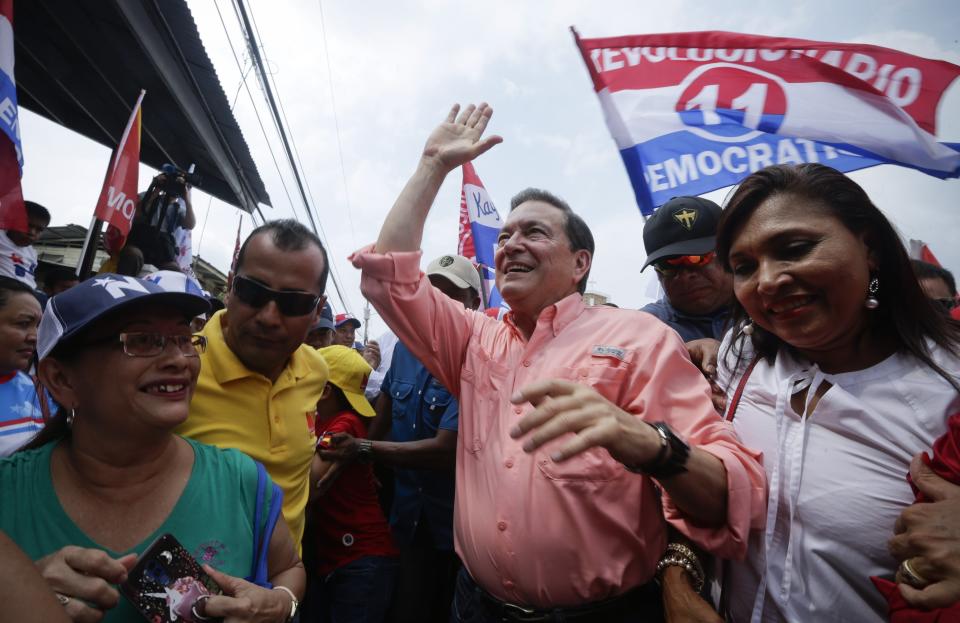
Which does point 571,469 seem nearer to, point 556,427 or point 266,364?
point 556,427

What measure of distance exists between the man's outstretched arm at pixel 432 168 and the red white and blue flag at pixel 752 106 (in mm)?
1379

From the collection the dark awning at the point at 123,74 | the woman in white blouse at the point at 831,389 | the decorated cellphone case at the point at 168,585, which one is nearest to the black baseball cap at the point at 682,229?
the woman in white blouse at the point at 831,389

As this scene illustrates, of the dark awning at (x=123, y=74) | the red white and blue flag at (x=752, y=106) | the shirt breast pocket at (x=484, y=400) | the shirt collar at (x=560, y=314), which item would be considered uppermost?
the dark awning at (x=123, y=74)

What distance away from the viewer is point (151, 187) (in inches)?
231

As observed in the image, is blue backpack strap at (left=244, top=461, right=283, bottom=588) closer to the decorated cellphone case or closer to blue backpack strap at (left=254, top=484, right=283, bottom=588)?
blue backpack strap at (left=254, top=484, right=283, bottom=588)

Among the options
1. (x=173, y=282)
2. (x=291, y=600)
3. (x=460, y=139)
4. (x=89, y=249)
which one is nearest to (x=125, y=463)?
(x=173, y=282)

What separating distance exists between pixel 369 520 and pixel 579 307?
6.14ft

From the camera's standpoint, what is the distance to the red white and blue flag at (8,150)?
2791 millimetres

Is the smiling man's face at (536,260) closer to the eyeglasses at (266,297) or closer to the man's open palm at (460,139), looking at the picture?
the man's open palm at (460,139)

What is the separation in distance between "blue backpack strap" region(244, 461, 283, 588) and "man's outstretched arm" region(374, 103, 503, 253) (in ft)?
3.57

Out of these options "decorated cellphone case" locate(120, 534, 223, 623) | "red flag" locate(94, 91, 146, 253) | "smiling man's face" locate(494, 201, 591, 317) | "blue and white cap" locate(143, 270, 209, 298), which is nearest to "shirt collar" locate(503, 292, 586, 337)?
"smiling man's face" locate(494, 201, 591, 317)

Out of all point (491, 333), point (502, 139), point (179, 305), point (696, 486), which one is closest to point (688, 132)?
point (502, 139)

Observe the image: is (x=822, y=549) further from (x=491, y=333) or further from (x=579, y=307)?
(x=491, y=333)

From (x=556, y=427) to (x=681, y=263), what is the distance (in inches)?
70.5
